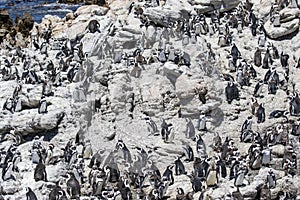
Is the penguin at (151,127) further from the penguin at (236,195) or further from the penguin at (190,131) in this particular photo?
the penguin at (236,195)

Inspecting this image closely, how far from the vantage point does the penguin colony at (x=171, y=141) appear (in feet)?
49.2

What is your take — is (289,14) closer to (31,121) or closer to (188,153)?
(188,153)

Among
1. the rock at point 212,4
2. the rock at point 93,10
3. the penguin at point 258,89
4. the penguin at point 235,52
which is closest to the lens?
the penguin at point 258,89

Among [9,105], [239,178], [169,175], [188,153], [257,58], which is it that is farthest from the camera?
[257,58]

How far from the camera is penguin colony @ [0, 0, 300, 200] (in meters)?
15.0

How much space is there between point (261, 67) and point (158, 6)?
14.2ft

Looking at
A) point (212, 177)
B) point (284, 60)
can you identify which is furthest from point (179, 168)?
point (284, 60)

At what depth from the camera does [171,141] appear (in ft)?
54.5

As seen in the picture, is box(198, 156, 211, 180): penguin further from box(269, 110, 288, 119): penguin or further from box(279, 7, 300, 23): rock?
box(279, 7, 300, 23): rock

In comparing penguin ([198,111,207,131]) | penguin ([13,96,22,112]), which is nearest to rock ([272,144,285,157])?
penguin ([198,111,207,131])

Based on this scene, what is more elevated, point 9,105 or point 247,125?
point 9,105

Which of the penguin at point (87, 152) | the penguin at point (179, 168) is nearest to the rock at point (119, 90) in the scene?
the penguin at point (87, 152)

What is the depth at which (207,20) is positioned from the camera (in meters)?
21.8

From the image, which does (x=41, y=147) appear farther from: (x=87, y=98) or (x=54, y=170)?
(x=87, y=98)
